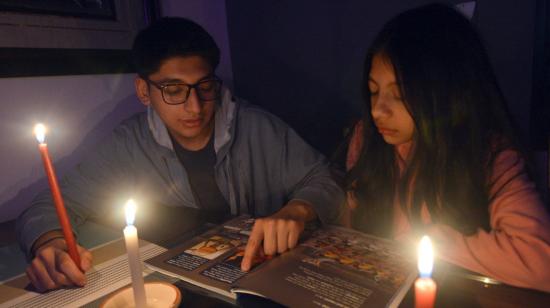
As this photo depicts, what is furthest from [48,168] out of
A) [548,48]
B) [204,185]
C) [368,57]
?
[548,48]

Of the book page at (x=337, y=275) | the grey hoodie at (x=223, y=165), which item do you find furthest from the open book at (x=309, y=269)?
the grey hoodie at (x=223, y=165)

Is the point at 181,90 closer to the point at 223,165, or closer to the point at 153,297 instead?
the point at 223,165

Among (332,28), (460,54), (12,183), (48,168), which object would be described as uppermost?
(332,28)

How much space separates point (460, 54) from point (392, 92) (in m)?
0.20

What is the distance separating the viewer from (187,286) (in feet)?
2.47

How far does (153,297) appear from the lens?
2.10 feet

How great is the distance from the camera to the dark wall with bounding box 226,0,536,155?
1.33m

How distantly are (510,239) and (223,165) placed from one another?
99cm

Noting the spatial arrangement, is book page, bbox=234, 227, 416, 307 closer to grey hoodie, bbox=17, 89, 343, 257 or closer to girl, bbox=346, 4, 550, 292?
girl, bbox=346, 4, 550, 292

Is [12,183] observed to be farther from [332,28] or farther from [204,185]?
[332,28]

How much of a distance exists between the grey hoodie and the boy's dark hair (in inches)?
8.4

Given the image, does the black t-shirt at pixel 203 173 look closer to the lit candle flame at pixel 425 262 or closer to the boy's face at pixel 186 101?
the boy's face at pixel 186 101

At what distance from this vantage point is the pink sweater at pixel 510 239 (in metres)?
0.75

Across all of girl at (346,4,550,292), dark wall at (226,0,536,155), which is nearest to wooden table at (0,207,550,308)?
girl at (346,4,550,292)
